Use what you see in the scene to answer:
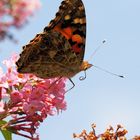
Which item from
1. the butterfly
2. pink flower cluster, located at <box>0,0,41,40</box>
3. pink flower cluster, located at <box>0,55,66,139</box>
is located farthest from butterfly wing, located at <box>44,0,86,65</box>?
pink flower cluster, located at <box>0,0,41,40</box>

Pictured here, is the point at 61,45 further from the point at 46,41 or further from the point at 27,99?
the point at 27,99

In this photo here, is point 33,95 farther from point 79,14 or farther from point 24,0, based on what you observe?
point 24,0

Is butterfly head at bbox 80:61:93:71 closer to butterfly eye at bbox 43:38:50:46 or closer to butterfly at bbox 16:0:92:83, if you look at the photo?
butterfly at bbox 16:0:92:83

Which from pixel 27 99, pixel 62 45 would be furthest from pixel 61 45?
pixel 27 99

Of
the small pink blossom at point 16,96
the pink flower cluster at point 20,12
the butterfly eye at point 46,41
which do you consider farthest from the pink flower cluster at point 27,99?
the pink flower cluster at point 20,12

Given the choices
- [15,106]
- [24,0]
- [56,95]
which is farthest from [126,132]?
[24,0]

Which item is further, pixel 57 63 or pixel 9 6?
pixel 9 6

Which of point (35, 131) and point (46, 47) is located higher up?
point (46, 47)
